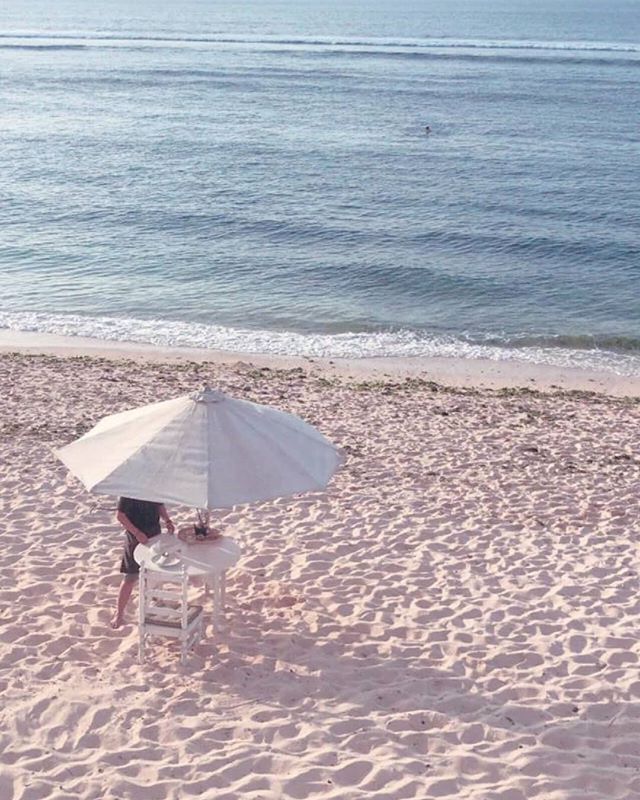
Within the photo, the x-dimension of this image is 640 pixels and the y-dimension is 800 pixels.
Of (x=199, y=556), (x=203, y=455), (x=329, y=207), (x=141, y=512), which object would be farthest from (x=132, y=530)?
(x=329, y=207)

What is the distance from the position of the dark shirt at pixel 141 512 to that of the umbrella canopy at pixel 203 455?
0.70 meters

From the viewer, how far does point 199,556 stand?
8.95m

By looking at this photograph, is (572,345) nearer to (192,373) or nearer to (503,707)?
(192,373)

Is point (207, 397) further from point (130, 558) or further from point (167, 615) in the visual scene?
point (167, 615)

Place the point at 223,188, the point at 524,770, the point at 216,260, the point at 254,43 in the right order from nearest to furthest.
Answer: the point at 524,770 → the point at 216,260 → the point at 223,188 → the point at 254,43

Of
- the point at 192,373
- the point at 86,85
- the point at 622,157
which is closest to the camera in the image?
the point at 192,373

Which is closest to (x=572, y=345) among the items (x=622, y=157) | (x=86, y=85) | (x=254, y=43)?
(x=622, y=157)

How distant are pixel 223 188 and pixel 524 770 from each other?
3310 cm

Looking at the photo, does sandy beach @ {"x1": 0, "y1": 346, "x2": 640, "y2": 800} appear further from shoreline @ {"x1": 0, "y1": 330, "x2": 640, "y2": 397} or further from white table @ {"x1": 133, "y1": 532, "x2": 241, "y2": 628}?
shoreline @ {"x1": 0, "y1": 330, "x2": 640, "y2": 397}

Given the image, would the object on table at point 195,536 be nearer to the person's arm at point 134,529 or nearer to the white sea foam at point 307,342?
the person's arm at point 134,529

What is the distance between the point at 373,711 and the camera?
802cm

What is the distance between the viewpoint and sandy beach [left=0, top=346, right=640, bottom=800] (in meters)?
7.36

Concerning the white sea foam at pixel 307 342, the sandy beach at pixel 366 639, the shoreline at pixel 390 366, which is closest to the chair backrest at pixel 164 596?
the sandy beach at pixel 366 639

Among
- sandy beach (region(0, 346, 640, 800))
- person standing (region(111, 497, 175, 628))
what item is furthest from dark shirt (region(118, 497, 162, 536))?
sandy beach (region(0, 346, 640, 800))
